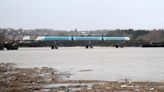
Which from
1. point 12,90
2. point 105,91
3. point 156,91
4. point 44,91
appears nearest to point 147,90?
point 156,91

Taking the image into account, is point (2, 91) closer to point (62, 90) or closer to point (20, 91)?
point (20, 91)

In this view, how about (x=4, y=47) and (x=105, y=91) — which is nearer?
(x=105, y=91)

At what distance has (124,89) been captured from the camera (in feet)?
74.6

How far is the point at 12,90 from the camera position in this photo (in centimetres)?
2259

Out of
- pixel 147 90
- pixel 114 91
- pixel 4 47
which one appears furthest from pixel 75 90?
pixel 4 47

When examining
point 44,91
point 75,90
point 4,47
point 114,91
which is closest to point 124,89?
point 114,91

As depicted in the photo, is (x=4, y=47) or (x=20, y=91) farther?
(x=4, y=47)

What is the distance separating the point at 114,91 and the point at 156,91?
2.14m

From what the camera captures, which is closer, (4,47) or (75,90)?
(75,90)

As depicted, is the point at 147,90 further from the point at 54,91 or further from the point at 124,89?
the point at 54,91

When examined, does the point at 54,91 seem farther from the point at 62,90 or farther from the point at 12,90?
the point at 12,90

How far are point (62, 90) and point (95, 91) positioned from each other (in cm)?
202

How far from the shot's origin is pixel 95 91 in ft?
71.4

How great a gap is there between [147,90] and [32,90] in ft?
20.1
